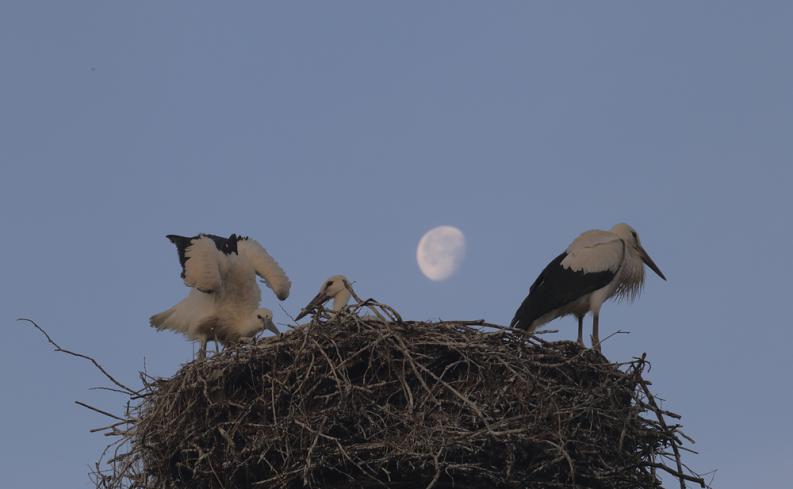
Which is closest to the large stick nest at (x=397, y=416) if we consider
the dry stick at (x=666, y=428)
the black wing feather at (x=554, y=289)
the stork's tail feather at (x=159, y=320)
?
the dry stick at (x=666, y=428)

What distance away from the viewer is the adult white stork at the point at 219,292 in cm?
890

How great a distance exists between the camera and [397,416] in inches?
249

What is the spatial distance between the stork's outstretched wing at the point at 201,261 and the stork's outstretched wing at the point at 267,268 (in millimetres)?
387

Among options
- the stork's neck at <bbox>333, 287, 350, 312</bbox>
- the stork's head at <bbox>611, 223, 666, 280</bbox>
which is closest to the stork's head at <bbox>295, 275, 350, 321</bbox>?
the stork's neck at <bbox>333, 287, 350, 312</bbox>

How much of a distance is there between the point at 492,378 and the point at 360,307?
2.60 feet

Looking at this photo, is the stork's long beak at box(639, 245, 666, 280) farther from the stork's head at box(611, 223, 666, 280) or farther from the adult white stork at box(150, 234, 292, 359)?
the adult white stork at box(150, 234, 292, 359)

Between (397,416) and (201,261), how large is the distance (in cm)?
298

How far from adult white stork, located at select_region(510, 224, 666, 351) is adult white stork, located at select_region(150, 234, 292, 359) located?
1841mm

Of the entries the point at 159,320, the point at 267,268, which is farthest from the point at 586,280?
the point at 159,320

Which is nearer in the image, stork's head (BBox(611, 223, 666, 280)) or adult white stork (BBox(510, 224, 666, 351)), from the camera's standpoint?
adult white stork (BBox(510, 224, 666, 351))

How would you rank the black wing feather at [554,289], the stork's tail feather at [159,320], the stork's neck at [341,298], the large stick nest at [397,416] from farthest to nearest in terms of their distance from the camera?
the stork's tail feather at [159,320] < the stork's neck at [341,298] < the black wing feather at [554,289] < the large stick nest at [397,416]

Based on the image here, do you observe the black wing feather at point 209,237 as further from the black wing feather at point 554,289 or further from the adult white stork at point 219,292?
the black wing feather at point 554,289

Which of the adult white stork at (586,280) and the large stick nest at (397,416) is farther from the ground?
the adult white stork at (586,280)

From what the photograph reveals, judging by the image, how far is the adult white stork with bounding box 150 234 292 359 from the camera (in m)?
8.90
